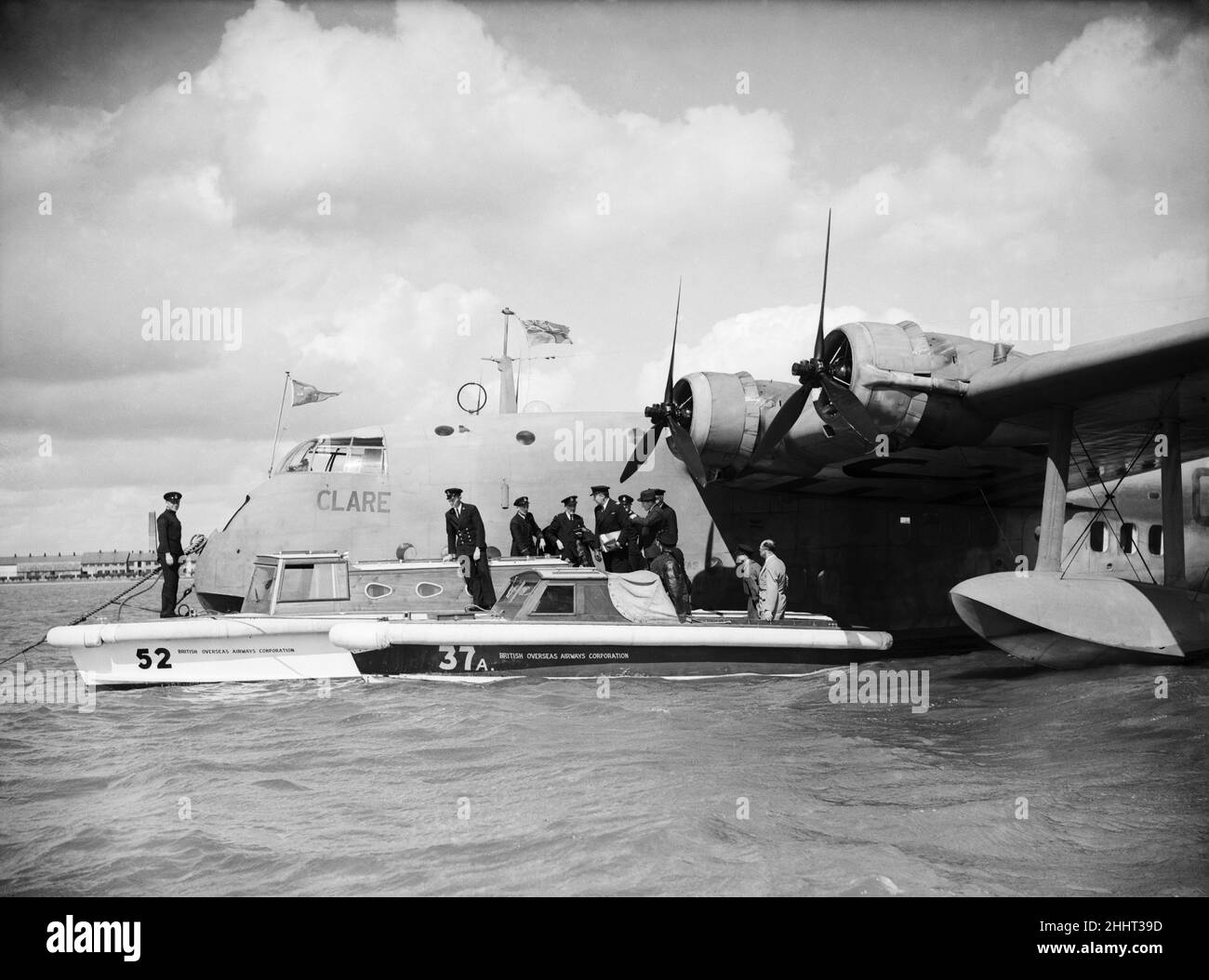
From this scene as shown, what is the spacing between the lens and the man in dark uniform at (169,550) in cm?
1084

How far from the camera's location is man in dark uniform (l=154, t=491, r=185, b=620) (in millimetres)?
10836

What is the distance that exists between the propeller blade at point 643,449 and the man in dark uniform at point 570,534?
96 centimetres

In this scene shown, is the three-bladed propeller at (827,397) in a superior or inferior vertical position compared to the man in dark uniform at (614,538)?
superior

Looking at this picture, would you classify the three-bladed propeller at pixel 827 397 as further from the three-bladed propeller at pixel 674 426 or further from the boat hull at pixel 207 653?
the boat hull at pixel 207 653

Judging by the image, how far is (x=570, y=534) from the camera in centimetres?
1234

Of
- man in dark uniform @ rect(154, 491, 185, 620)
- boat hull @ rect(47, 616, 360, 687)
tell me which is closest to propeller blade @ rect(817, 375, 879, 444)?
boat hull @ rect(47, 616, 360, 687)

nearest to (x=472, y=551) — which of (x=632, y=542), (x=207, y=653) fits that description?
(x=632, y=542)

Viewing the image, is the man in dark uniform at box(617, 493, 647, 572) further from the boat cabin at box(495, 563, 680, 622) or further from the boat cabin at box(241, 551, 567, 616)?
the boat cabin at box(495, 563, 680, 622)

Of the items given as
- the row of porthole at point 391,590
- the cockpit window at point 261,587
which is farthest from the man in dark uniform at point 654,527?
the cockpit window at point 261,587

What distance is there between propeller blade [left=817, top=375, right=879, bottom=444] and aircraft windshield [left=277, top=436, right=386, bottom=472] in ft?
20.0

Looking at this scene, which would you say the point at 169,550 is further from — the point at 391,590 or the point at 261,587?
the point at 391,590
